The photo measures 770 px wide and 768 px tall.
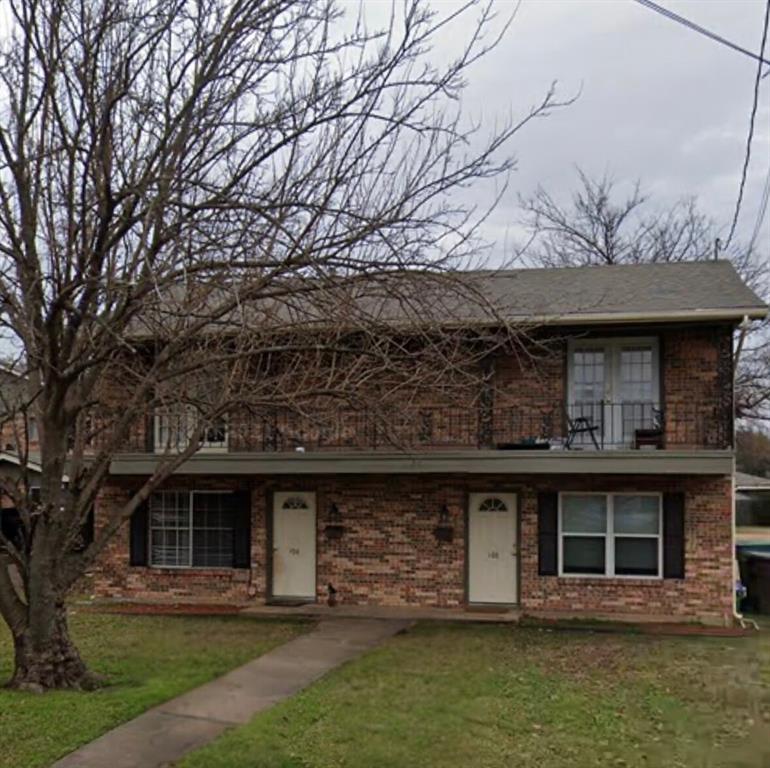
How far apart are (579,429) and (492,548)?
2.52m

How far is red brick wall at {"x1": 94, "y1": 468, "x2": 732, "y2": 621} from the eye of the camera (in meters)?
14.3

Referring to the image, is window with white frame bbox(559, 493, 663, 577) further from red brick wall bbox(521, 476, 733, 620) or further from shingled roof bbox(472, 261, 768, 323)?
shingled roof bbox(472, 261, 768, 323)

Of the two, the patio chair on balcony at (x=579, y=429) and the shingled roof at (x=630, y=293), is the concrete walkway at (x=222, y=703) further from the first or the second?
the shingled roof at (x=630, y=293)

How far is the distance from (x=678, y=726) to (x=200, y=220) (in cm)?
648

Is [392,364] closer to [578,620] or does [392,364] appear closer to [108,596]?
[578,620]

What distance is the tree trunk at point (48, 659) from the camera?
9.06 m

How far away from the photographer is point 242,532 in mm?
16094

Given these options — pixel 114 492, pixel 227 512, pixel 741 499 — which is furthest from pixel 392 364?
pixel 741 499

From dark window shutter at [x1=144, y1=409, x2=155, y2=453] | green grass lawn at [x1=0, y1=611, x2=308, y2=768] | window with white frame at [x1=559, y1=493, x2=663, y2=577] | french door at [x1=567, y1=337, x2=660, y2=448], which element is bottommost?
green grass lawn at [x1=0, y1=611, x2=308, y2=768]

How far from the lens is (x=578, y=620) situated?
14.1 meters

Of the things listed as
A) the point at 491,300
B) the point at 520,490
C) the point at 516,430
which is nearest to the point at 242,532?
the point at 520,490

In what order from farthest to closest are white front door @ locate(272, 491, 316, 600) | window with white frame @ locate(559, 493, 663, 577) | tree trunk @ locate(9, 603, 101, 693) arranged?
white front door @ locate(272, 491, 316, 600), window with white frame @ locate(559, 493, 663, 577), tree trunk @ locate(9, 603, 101, 693)

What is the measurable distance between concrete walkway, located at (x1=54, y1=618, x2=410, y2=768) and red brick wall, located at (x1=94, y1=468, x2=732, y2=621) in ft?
6.74

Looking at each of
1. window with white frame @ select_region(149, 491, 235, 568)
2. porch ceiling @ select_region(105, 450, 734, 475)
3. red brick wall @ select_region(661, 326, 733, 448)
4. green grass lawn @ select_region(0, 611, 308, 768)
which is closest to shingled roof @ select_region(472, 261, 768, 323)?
red brick wall @ select_region(661, 326, 733, 448)
